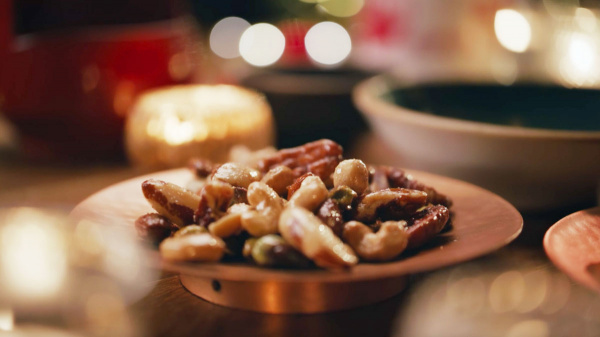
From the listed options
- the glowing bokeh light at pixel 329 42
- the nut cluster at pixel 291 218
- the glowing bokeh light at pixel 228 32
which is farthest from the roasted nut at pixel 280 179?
the glowing bokeh light at pixel 228 32

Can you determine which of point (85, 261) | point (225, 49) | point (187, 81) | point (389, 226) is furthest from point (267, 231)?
point (225, 49)

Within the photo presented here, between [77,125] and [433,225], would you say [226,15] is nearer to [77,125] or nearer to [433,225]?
[77,125]

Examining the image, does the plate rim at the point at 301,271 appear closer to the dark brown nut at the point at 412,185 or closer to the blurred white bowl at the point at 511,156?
the dark brown nut at the point at 412,185

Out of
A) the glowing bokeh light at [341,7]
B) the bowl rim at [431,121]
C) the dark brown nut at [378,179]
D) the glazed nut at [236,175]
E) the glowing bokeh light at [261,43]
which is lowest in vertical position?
the glowing bokeh light at [261,43]

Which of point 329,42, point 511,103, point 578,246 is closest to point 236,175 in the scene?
point 578,246

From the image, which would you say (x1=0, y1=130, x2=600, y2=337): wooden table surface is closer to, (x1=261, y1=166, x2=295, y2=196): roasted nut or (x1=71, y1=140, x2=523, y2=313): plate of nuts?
(x1=71, y1=140, x2=523, y2=313): plate of nuts

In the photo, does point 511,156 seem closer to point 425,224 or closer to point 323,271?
point 425,224

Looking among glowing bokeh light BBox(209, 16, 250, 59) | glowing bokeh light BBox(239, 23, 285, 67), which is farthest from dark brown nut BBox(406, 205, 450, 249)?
glowing bokeh light BBox(209, 16, 250, 59)
